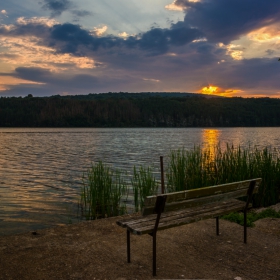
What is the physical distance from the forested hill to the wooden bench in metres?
140

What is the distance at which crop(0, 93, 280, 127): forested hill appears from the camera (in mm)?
142250

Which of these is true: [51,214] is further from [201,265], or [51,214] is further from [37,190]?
[201,265]

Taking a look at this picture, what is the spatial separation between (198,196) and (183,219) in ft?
1.43

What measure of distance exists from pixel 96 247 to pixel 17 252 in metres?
1.22

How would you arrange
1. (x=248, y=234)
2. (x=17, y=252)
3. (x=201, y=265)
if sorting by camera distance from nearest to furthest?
(x=201, y=265) → (x=17, y=252) → (x=248, y=234)

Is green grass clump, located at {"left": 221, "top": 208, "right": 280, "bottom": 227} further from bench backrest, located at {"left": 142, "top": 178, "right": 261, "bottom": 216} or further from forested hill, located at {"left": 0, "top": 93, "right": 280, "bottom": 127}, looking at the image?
forested hill, located at {"left": 0, "top": 93, "right": 280, "bottom": 127}

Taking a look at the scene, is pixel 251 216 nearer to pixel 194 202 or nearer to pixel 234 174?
pixel 234 174

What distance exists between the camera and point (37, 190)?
45.6 feet

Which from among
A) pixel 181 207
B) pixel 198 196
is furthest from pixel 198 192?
pixel 181 207

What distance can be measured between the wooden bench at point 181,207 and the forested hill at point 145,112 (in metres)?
140

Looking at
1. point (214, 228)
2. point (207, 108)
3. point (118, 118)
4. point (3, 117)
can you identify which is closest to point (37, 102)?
point (3, 117)

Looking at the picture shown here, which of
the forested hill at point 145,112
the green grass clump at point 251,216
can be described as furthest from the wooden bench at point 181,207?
the forested hill at point 145,112

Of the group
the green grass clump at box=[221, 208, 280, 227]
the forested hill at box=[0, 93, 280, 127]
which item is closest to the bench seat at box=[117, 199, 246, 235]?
the green grass clump at box=[221, 208, 280, 227]

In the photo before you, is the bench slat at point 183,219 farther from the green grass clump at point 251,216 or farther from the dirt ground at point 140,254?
the green grass clump at point 251,216
